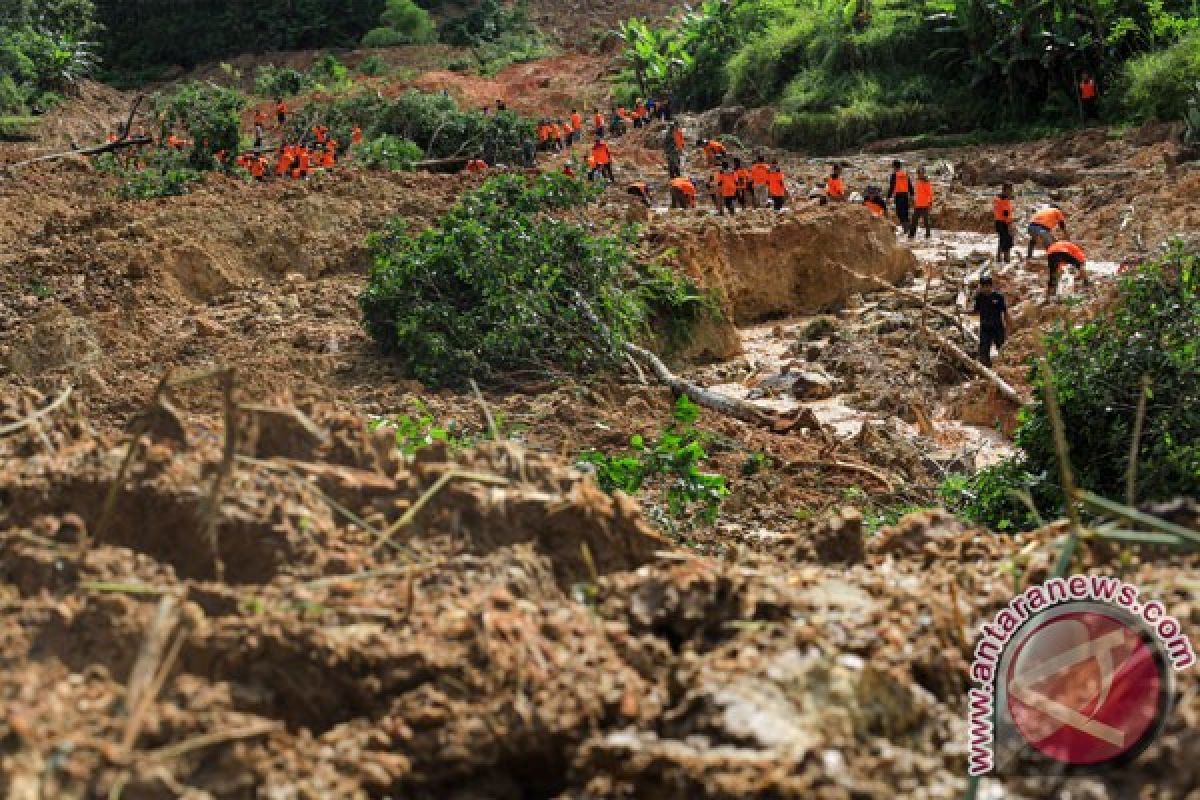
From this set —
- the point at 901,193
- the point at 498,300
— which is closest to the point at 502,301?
the point at 498,300

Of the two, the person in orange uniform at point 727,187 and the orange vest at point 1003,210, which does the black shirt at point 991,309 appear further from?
the person in orange uniform at point 727,187

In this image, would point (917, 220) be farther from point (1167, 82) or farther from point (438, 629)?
point (438, 629)

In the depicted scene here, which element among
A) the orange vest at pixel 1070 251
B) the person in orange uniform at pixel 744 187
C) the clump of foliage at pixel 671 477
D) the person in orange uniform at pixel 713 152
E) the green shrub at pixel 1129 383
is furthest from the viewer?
the person in orange uniform at pixel 713 152

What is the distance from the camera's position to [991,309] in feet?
40.4

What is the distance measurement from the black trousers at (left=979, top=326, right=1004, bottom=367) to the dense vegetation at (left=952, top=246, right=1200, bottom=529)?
4163 millimetres

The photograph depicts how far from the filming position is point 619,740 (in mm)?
3299

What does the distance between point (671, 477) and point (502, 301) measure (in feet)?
10.6

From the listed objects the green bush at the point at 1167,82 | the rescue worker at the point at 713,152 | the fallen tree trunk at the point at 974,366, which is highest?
the green bush at the point at 1167,82

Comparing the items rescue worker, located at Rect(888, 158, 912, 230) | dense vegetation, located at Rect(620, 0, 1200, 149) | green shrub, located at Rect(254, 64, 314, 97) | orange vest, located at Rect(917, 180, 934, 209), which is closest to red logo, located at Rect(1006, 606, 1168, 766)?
orange vest, located at Rect(917, 180, 934, 209)

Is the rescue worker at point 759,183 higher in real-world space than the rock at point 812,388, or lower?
higher

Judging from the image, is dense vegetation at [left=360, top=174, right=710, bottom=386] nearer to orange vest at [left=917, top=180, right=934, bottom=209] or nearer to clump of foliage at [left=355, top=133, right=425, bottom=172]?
orange vest at [left=917, top=180, right=934, bottom=209]

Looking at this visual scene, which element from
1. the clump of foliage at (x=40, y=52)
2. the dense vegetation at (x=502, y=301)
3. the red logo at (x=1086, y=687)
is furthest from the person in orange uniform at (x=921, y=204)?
the clump of foliage at (x=40, y=52)

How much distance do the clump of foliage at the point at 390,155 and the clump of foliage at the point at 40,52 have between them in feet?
49.7

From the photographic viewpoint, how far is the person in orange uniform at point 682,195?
61.7ft
